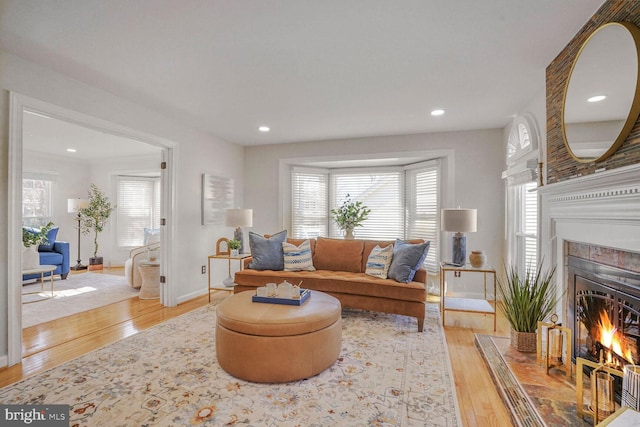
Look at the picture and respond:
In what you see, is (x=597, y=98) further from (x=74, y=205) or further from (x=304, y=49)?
(x=74, y=205)

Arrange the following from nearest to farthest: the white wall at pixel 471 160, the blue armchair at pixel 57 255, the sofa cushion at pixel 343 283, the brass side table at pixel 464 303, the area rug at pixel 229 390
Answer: the area rug at pixel 229 390 → the sofa cushion at pixel 343 283 → the brass side table at pixel 464 303 → the white wall at pixel 471 160 → the blue armchair at pixel 57 255

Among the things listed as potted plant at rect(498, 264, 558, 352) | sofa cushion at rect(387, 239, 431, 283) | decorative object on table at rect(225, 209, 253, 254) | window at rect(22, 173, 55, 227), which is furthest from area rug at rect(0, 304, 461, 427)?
window at rect(22, 173, 55, 227)

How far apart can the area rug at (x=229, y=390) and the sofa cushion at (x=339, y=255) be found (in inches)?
47.9

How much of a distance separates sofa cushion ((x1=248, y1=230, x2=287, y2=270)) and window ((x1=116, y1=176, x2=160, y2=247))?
14.6 ft

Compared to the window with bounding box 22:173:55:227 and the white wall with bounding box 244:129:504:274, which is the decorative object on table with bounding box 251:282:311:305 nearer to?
the white wall with bounding box 244:129:504:274

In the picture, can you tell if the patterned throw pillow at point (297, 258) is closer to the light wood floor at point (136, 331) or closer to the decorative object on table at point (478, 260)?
the light wood floor at point (136, 331)

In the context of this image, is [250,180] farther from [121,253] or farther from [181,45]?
[121,253]

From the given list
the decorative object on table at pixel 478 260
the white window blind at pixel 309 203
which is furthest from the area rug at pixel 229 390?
the white window blind at pixel 309 203

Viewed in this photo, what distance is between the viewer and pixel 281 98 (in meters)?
3.24

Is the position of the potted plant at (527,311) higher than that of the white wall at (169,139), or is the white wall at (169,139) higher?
the white wall at (169,139)

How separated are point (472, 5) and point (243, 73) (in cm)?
177

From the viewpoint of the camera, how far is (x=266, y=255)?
3932 mm

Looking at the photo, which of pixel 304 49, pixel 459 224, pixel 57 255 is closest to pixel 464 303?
pixel 459 224

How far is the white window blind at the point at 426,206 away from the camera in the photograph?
470 centimetres
